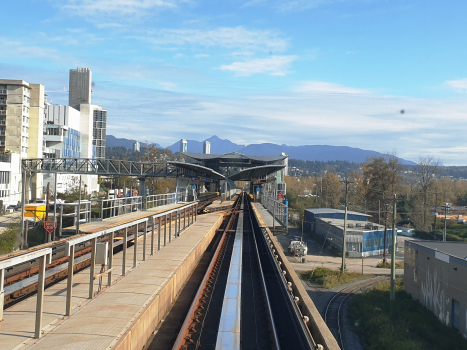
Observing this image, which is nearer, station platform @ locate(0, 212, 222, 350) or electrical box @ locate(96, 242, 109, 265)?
station platform @ locate(0, 212, 222, 350)

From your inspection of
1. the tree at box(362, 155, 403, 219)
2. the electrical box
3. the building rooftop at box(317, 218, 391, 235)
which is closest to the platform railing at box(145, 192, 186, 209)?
the electrical box

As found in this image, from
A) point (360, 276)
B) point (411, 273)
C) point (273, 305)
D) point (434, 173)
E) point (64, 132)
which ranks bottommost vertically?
point (360, 276)

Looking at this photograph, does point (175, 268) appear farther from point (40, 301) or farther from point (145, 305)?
point (40, 301)

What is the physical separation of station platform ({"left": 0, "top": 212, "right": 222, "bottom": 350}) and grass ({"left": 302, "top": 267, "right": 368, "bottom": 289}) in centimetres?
1993

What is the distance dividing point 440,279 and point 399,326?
3449 mm

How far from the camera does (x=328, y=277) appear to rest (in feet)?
97.0

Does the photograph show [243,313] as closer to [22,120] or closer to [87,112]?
[22,120]

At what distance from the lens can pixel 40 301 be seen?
5.56 metres

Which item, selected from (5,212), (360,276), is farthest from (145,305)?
(5,212)

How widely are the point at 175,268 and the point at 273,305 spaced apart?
275 cm

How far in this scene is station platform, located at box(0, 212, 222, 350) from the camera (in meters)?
5.53

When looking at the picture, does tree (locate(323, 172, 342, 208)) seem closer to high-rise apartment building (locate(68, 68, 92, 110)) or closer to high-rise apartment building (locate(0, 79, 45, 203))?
high-rise apartment building (locate(0, 79, 45, 203))

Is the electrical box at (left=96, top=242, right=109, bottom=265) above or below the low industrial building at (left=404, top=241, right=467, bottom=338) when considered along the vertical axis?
above

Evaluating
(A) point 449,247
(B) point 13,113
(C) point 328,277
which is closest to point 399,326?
(A) point 449,247
